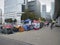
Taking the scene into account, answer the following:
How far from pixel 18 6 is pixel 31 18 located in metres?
0.31

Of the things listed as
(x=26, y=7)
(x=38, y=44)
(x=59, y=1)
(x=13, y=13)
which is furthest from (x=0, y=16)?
(x=59, y=1)

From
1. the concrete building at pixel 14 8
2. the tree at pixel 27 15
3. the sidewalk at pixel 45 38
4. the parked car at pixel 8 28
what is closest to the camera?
the sidewalk at pixel 45 38

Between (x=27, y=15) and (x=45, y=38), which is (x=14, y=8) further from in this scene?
(x=45, y=38)

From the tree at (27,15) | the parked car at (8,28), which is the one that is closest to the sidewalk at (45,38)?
the parked car at (8,28)

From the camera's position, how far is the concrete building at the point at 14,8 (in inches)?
92.1

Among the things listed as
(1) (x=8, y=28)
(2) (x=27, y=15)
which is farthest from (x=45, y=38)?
(2) (x=27, y=15)

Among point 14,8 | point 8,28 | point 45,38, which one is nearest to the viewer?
point 45,38

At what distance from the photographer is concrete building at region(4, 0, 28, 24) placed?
2340 millimetres

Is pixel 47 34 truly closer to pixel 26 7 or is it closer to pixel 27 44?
pixel 27 44

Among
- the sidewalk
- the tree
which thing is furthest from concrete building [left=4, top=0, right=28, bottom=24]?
the sidewalk

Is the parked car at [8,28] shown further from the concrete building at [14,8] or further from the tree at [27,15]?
the tree at [27,15]

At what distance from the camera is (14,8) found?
253 centimetres

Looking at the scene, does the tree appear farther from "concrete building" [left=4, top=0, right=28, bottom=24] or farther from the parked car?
the parked car

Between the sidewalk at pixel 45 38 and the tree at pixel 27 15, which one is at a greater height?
the tree at pixel 27 15
